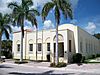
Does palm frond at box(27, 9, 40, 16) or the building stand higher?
palm frond at box(27, 9, 40, 16)

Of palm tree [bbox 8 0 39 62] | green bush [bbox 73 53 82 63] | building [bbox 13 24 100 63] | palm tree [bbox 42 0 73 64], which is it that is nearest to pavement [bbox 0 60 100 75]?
palm tree [bbox 42 0 73 64]

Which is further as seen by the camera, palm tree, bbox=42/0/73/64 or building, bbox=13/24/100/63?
building, bbox=13/24/100/63

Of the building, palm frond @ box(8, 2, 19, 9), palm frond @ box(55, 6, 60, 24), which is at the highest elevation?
palm frond @ box(8, 2, 19, 9)

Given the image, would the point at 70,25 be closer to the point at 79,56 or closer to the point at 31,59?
the point at 79,56

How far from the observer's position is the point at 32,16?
30.8 m

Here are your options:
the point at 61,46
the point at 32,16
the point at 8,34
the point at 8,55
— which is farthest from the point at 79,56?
the point at 8,55

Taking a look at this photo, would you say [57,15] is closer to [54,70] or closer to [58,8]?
[58,8]

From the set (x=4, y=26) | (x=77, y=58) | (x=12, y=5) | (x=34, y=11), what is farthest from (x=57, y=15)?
(x=4, y=26)

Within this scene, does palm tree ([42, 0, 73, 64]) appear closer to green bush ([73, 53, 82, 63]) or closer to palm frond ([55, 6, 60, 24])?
palm frond ([55, 6, 60, 24])

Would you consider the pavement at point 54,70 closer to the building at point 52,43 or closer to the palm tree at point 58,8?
the palm tree at point 58,8

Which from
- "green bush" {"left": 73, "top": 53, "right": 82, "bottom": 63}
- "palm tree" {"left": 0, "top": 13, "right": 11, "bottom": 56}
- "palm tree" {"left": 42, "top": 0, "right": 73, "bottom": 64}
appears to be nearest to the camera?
"palm tree" {"left": 42, "top": 0, "right": 73, "bottom": 64}

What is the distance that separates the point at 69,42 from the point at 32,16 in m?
7.48

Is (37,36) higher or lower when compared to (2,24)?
lower

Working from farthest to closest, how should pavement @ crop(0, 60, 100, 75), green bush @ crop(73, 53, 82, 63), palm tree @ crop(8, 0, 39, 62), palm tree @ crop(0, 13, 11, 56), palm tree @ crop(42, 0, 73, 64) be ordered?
palm tree @ crop(0, 13, 11, 56)
palm tree @ crop(8, 0, 39, 62)
green bush @ crop(73, 53, 82, 63)
palm tree @ crop(42, 0, 73, 64)
pavement @ crop(0, 60, 100, 75)
